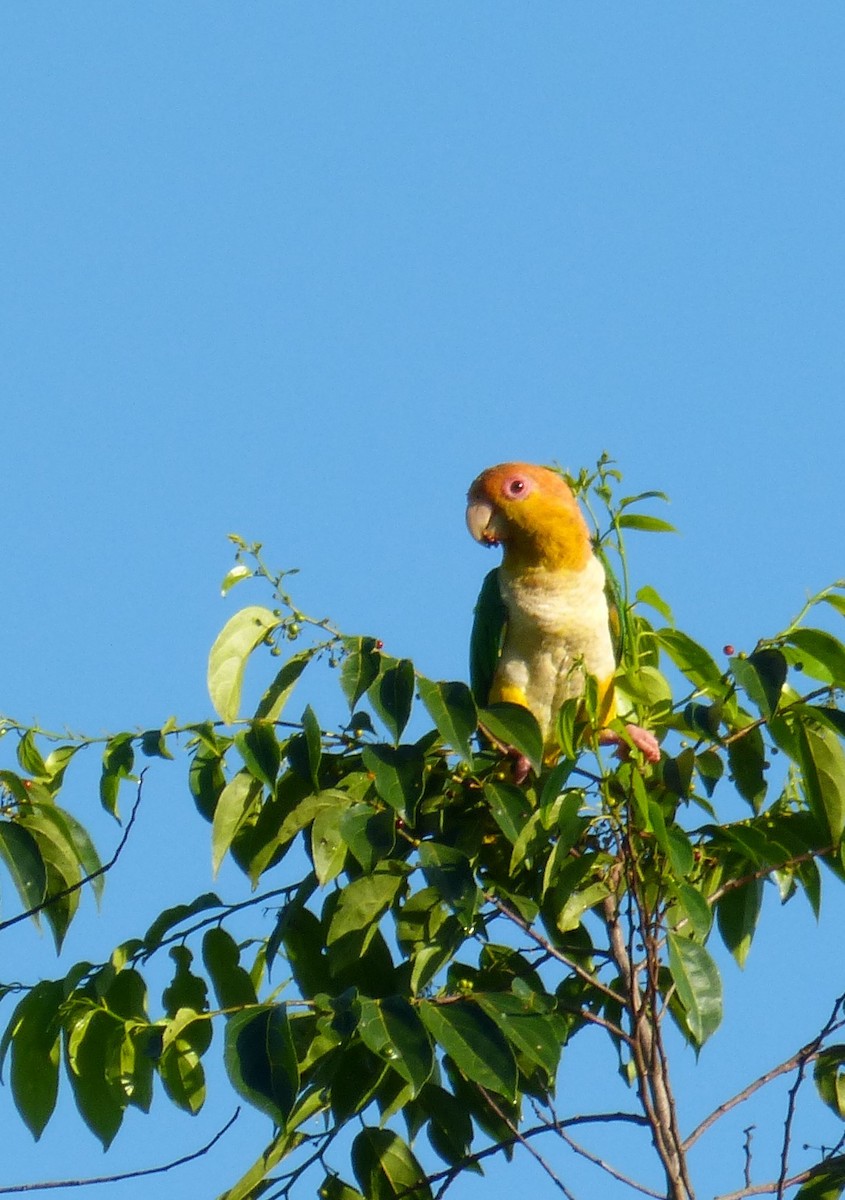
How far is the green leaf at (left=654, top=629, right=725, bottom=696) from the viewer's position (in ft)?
10.5

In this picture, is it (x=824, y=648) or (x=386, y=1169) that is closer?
(x=824, y=648)

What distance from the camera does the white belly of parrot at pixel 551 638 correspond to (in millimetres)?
4180

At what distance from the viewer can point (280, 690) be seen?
298 centimetres

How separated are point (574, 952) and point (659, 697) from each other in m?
0.64

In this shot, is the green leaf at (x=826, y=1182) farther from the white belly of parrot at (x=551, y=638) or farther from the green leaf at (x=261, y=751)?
the white belly of parrot at (x=551, y=638)

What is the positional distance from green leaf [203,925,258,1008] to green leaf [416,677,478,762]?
0.64 metres

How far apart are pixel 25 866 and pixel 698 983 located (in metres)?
1.26

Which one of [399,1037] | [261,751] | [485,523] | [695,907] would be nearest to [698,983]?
[695,907]

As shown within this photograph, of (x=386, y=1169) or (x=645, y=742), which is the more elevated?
(x=645, y=742)

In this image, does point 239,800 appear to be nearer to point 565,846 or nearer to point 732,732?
point 565,846

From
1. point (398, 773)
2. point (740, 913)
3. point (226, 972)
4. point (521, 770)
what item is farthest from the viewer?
point (521, 770)

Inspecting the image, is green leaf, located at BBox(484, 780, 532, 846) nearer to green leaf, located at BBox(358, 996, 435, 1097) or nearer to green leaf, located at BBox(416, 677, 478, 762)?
green leaf, located at BBox(416, 677, 478, 762)

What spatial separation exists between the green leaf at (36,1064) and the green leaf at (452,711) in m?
0.93

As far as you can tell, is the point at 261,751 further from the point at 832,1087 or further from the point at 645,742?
the point at 832,1087
